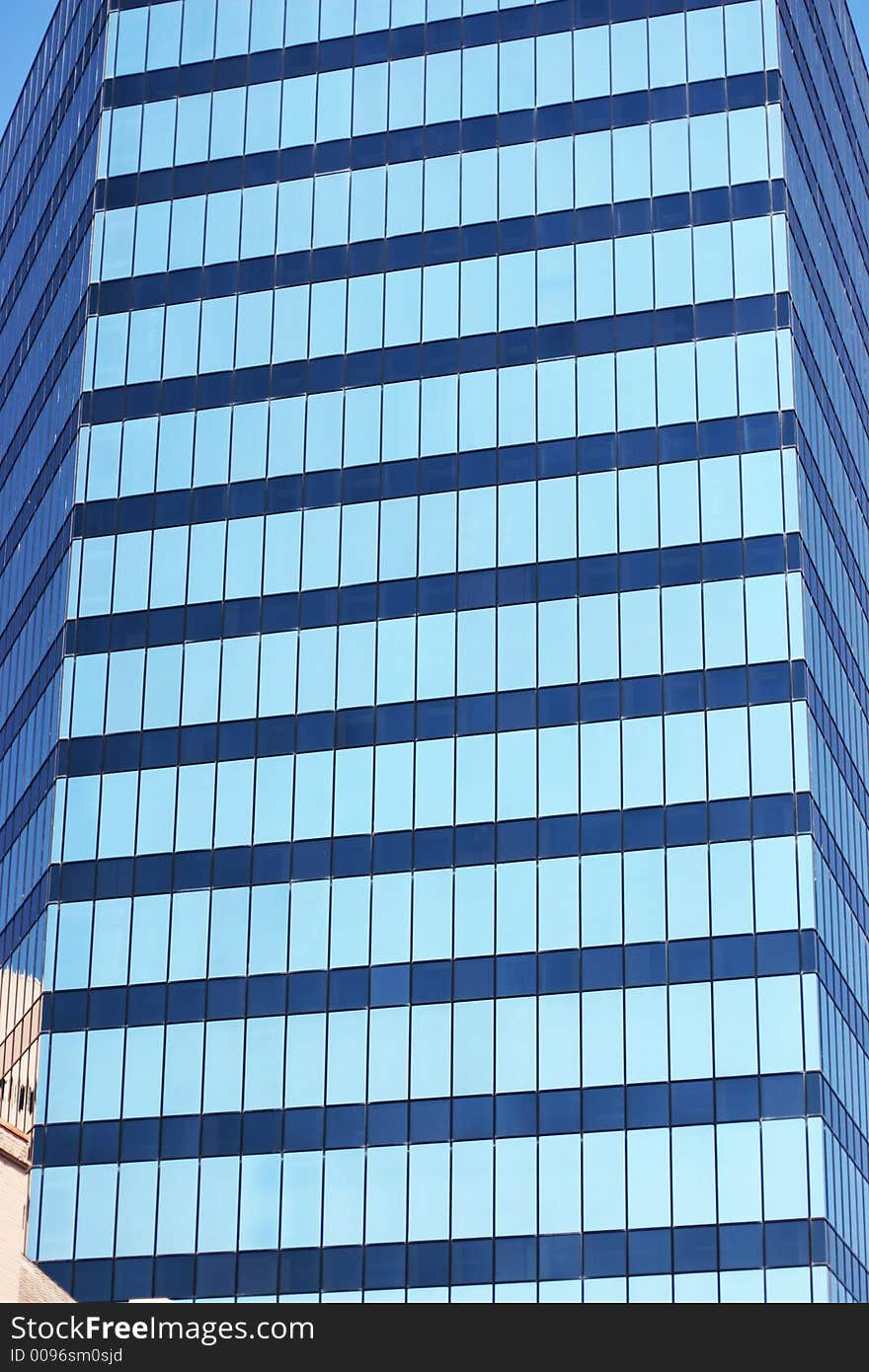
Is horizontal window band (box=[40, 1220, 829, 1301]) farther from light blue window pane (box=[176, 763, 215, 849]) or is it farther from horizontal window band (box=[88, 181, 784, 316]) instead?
horizontal window band (box=[88, 181, 784, 316])

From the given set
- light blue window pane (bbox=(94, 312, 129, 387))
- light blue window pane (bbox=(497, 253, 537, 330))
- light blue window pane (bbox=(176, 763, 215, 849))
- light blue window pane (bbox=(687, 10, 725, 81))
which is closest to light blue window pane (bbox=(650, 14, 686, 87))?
light blue window pane (bbox=(687, 10, 725, 81))

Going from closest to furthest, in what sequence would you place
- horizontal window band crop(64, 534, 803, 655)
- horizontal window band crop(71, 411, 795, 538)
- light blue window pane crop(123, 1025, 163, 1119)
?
light blue window pane crop(123, 1025, 163, 1119) < horizontal window band crop(64, 534, 803, 655) < horizontal window band crop(71, 411, 795, 538)

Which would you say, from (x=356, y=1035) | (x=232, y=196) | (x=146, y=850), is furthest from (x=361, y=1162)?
(x=232, y=196)

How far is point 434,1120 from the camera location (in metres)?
75.0

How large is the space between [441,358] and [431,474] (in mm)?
4804

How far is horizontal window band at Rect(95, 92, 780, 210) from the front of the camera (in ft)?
286

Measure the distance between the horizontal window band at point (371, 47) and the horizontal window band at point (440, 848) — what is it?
1296 inches

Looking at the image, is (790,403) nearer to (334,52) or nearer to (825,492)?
(825,492)

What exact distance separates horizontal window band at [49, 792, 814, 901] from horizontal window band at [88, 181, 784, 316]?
2316cm

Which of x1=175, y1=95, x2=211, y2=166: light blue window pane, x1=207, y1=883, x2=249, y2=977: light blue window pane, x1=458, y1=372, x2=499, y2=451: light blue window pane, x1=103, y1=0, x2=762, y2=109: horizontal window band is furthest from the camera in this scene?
x1=175, y1=95, x2=211, y2=166: light blue window pane

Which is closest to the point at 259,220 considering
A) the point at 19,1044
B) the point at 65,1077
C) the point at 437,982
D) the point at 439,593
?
the point at 439,593

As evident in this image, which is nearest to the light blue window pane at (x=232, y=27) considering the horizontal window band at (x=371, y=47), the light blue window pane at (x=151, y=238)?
the horizontal window band at (x=371, y=47)

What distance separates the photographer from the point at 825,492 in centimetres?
8675

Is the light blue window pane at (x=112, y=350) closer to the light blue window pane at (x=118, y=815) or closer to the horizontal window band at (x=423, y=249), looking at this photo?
the horizontal window band at (x=423, y=249)
